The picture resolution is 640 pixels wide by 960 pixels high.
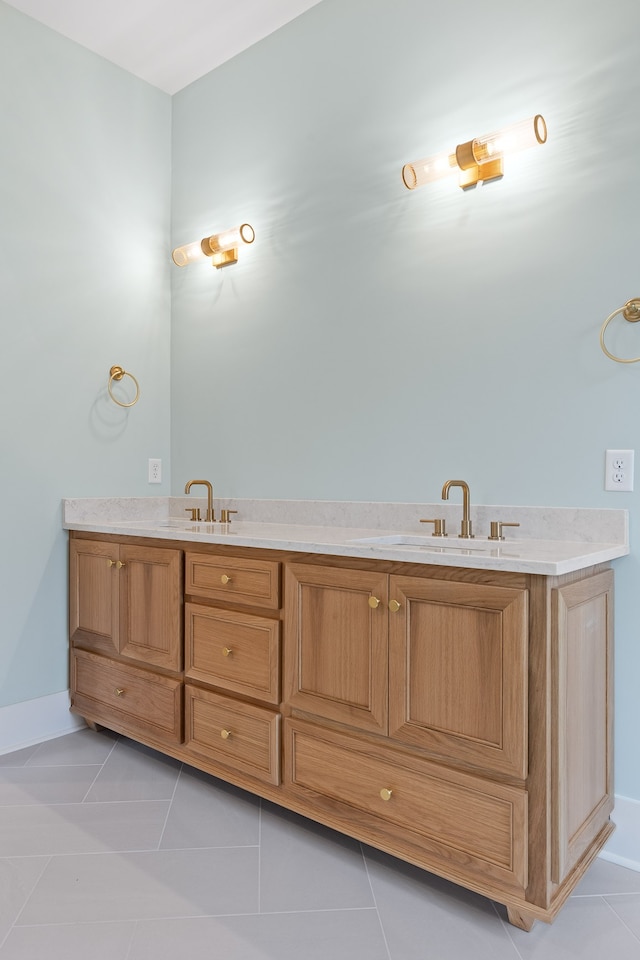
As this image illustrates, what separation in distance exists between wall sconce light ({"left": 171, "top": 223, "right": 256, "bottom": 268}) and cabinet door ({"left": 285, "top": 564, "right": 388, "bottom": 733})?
1469 mm

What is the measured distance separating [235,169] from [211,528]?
150 cm

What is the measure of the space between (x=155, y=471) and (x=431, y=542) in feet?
4.82

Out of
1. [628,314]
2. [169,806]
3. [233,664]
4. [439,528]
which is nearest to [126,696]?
[169,806]

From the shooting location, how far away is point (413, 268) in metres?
2.13

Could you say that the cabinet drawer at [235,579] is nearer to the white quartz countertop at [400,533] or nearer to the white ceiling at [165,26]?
the white quartz countertop at [400,533]

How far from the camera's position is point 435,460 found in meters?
2.08

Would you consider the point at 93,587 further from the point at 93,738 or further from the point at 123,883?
the point at 123,883

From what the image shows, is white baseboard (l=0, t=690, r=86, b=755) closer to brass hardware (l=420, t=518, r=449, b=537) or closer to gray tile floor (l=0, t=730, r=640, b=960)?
gray tile floor (l=0, t=730, r=640, b=960)

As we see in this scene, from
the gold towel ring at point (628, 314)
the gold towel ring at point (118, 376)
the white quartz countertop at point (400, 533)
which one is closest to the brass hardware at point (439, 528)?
the white quartz countertop at point (400, 533)

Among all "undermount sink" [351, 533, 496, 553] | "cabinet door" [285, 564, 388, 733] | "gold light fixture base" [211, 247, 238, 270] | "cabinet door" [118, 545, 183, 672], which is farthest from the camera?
"gold light fixture base" [211, 247, 238, 270]

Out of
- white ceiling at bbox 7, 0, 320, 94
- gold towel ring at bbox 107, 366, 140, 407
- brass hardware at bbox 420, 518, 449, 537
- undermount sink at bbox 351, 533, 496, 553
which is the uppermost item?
white ceiling at bbox 7, 0, 320, 94

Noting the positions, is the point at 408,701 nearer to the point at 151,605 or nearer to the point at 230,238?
the point at 151,605

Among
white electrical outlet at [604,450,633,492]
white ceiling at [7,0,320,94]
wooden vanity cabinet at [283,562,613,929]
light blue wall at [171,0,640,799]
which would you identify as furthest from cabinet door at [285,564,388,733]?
white ceiling at [7,0,320,94]

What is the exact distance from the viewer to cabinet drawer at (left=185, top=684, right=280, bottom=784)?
1.83 meters
